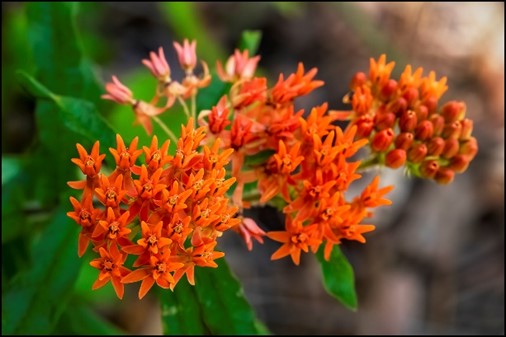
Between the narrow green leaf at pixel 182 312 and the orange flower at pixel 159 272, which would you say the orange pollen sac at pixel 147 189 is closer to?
the orange flower at pixel 159 272

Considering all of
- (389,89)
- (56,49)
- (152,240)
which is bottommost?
(152,240)

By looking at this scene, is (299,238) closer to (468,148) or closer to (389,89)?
(389,89)

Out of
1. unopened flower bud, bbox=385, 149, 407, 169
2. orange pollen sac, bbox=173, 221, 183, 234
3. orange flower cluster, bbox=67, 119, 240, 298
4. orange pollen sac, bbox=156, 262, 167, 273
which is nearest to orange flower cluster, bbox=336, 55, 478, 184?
unopened flower bud, bbox=385, 149, 407, 169

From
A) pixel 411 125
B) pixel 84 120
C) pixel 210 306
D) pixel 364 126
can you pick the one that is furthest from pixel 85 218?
pixel 411 125

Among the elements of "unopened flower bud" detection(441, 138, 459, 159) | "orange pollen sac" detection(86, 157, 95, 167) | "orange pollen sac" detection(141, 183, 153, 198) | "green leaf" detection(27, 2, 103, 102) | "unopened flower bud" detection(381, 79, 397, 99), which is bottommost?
"orange pollen sac" detection(141, 183, 153, 198)

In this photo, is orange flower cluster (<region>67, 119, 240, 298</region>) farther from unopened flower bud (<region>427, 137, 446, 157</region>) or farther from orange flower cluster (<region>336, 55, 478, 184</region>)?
unopened flower bud (<region>427, 137, 446, 157</region>)

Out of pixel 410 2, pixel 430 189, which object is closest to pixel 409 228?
pixel 430 189

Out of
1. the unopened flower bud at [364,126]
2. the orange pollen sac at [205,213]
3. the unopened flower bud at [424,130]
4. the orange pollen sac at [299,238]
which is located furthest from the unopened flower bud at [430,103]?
the orange pollen sac at [205,213]
